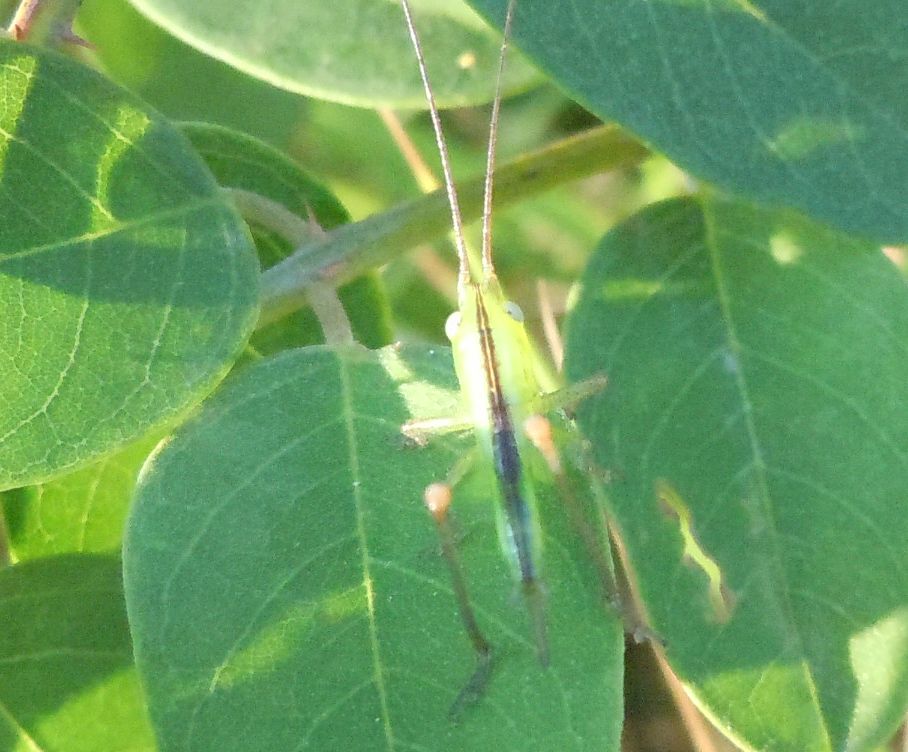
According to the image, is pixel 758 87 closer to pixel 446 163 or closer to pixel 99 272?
pixel 446 163

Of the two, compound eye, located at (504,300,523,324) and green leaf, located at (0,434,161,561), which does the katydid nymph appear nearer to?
compound eye, located at (504,300,523,324)

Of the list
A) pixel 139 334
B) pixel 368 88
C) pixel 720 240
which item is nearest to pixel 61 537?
pixel 139 334

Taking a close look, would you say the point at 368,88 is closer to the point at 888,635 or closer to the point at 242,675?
the point at 242,675

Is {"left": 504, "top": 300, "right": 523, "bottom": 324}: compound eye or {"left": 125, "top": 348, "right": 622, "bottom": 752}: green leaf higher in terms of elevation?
{"left": 504, "top": 300, "right": 523, "bottom": 324}: compound eye

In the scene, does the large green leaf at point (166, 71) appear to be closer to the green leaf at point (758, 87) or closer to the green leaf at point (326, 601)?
the green leaf at point (326, 601)

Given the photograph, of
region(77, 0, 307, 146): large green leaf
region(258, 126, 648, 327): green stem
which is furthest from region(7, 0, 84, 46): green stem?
region(77, 0, 307, 146): large green leaf

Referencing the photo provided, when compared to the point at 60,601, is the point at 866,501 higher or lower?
higher
